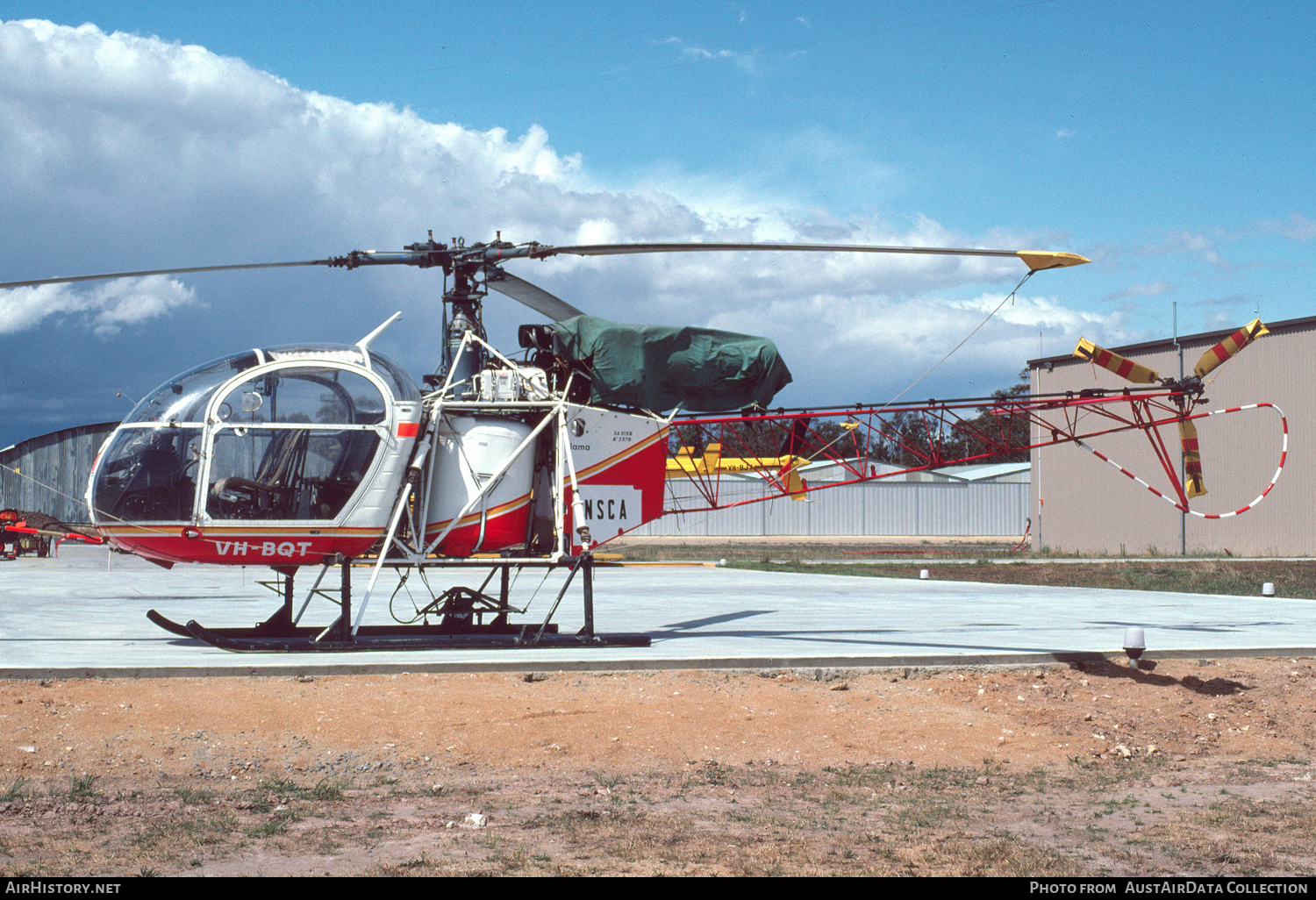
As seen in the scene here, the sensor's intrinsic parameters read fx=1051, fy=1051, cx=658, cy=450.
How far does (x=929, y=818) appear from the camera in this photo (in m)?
6.06

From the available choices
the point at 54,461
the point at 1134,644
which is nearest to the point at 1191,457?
the point at 1134,644

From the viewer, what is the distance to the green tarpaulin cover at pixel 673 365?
38.7 ft

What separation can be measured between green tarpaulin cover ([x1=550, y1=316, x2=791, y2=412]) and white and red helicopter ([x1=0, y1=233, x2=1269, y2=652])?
0.09 feet

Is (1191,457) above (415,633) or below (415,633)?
above

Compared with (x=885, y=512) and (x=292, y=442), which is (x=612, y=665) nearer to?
(x=292, y=442)

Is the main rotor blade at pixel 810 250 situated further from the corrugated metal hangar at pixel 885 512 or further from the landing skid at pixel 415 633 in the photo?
the corrugated metal hangar at pixel 885 512

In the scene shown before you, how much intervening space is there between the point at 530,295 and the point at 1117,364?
10.3m

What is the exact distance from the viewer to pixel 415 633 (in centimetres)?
1134

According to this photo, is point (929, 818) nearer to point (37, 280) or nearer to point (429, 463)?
point (429, 463)

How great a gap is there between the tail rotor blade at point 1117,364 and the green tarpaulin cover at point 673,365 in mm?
6495

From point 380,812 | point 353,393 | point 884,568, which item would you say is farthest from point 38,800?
point 884,568

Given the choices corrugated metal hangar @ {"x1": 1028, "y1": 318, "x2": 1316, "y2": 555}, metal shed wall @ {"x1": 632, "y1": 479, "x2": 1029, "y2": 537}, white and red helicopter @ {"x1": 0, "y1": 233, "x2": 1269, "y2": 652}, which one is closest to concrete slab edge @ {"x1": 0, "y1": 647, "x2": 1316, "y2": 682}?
white and red helicopter @ {"x1": 0, "y1": 233, "x2": 1269, "y2": 652}

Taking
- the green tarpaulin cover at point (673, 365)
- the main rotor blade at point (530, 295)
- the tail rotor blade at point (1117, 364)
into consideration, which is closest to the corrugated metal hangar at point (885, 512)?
the tail rotor blade at point (1117, 364)

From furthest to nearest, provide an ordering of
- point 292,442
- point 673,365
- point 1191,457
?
point 1191,457
point 673,365
point 292,442
